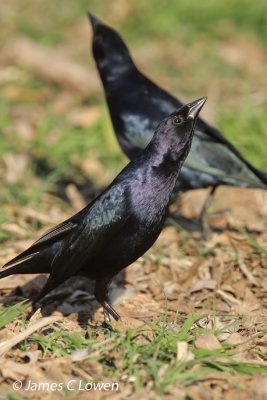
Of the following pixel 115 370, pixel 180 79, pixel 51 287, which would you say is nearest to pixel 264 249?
pixel 51 287

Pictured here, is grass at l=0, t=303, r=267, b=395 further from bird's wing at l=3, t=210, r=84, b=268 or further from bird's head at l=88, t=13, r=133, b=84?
bird's head at l=88, t=13, r=133, b=84

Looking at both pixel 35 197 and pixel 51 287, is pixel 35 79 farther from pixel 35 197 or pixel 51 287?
pixel 51 287

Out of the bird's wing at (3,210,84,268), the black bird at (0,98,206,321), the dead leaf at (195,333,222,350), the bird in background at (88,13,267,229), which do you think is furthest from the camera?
the bird in background at (88,13,267,229)

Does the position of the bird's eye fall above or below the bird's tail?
above

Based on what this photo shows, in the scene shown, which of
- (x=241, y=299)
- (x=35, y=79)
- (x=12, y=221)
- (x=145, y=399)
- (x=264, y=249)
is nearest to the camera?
(x=145, y=399)

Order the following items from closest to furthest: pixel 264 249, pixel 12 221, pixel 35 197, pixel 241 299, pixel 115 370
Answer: pixel 115 370 → pixel 241 299 → pixel 264 249 → pixel 12 221 → pixel 35 197

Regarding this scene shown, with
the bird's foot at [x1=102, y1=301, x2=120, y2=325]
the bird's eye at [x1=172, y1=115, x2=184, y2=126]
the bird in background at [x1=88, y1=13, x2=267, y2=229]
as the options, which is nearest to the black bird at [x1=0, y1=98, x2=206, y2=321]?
the bird's eye at [x1=172, y1=115, x2=184, y2=126]

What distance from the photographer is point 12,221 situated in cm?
582

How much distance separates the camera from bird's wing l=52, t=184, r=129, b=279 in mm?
4141

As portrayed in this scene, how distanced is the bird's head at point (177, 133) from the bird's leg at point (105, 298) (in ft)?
2.69

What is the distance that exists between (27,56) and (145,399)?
6549 millimetres

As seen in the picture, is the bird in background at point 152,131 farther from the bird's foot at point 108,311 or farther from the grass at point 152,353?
the grass at point 152,353

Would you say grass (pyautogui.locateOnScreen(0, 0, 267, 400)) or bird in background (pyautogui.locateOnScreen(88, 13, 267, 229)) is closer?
grass (pyautogui.locateOnScreen(0, 0, 267, 400))

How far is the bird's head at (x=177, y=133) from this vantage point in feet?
13.5
